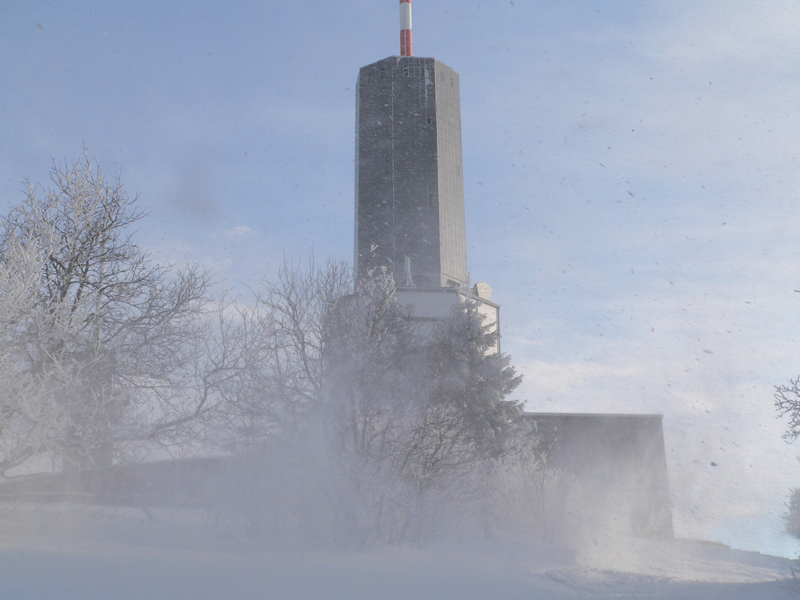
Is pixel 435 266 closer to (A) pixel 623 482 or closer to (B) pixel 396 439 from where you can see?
(A) pixel 623 482

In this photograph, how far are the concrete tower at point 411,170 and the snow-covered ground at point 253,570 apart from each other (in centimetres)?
7398

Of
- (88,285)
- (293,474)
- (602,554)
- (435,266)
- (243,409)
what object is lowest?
(602,554)

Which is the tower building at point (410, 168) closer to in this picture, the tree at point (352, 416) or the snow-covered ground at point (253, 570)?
the tree at point (352, 416)

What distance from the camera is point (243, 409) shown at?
15.7m

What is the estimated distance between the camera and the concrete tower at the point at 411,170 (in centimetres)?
9244

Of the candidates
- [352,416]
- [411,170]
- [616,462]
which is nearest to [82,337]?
[352,416]

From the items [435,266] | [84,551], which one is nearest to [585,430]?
[84,551]

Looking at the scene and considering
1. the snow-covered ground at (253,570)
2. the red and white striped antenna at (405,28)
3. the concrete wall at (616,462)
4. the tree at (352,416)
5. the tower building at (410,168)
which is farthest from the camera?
the tower building at (410,168)

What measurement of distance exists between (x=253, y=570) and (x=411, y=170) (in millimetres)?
86771

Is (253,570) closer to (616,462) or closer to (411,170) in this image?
(616,462)

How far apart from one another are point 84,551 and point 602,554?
14082 millimetres

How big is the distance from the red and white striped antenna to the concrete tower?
5.07 metres

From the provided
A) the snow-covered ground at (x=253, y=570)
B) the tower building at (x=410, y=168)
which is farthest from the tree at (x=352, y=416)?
the tower building at (x=410, y=168)

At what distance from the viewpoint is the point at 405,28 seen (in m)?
89.0
